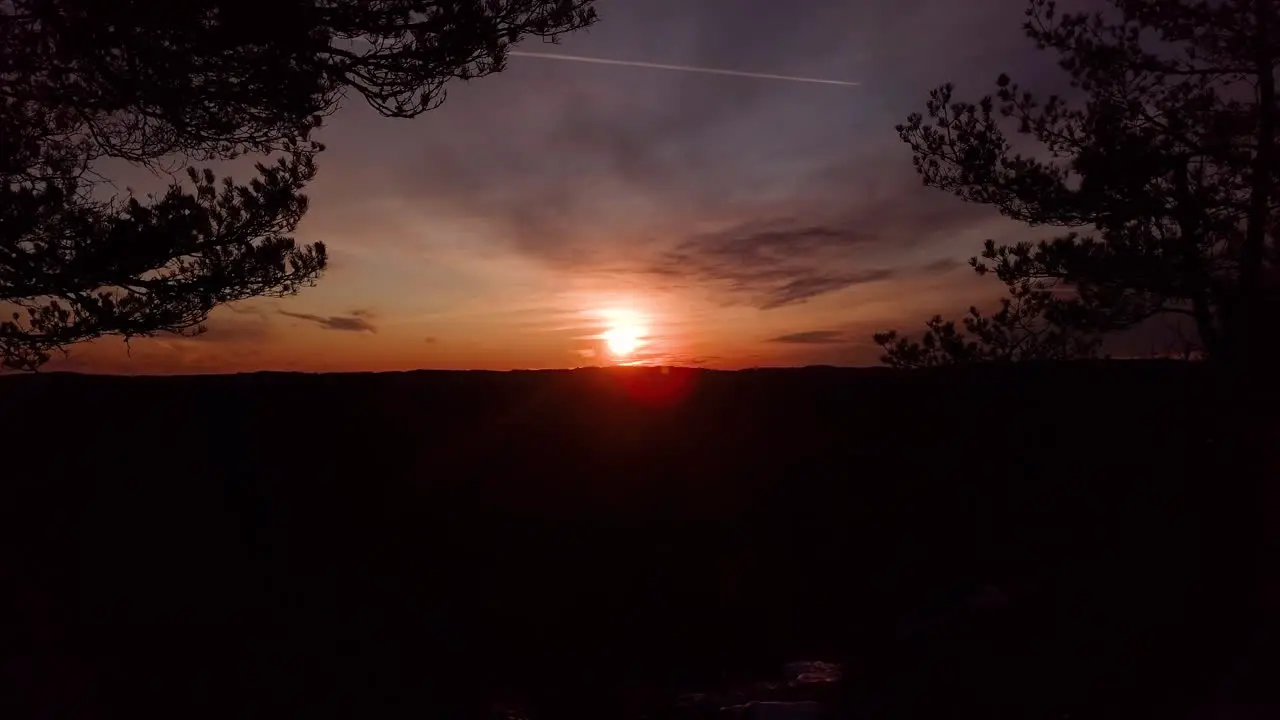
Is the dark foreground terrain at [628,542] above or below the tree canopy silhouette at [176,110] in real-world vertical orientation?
below

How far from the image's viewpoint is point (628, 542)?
423 cm

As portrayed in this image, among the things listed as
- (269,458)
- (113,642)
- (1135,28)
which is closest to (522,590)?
(269,458)

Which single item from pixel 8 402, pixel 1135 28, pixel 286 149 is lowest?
pixel 8 402

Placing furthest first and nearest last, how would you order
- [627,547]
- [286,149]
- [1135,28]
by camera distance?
[1135,28] → [286,149] → [627,547]

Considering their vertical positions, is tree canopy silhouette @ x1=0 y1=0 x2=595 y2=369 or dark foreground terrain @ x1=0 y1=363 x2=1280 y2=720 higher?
tree canopy silhouette @ x1=0 y1=0 x2=595 y2=369

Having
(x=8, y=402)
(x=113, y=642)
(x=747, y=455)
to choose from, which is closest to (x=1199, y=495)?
(x=747, y=455)

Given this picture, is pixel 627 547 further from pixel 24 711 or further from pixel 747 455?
pixel 24 711

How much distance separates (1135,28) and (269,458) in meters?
9.83

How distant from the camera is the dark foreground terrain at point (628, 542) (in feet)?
10.6

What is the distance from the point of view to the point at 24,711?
2.99 meters

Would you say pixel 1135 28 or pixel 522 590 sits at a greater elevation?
pixel 1135 28

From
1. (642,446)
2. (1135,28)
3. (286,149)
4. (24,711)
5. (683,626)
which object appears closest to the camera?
(24,711)

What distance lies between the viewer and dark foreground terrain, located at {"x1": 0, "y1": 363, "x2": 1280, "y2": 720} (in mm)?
3229

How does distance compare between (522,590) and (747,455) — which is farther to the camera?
(747,455)
